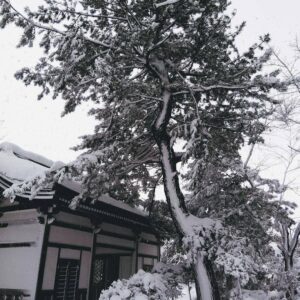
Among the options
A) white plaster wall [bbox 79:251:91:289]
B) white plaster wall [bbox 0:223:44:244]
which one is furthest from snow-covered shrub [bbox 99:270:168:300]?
white plaster wall [bbox 79:251:91:289]

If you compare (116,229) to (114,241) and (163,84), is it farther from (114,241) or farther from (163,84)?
(163,84)

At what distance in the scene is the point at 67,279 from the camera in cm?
846

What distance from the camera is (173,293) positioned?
645 centimetres

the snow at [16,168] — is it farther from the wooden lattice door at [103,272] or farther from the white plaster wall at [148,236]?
the white plaster wall at [148,236]

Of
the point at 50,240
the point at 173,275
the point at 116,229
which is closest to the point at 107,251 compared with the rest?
the point at 116,229

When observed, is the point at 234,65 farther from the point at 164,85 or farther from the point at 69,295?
the point at 69,295

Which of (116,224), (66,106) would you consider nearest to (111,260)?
(116,224)

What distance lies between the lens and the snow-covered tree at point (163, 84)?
5945 mm

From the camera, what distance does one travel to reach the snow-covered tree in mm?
5945

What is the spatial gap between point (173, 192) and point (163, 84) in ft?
9.32

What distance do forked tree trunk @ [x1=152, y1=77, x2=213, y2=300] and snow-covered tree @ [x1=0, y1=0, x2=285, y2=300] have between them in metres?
0.02

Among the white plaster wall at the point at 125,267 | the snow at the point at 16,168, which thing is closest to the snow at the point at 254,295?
the white plaster wall at the point at 125,267

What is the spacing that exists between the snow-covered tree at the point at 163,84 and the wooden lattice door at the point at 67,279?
280 centimetres

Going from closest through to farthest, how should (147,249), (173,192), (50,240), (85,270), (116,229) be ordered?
(173,192) < (50,240) < (85,270) < (116,229) < (147,249)
